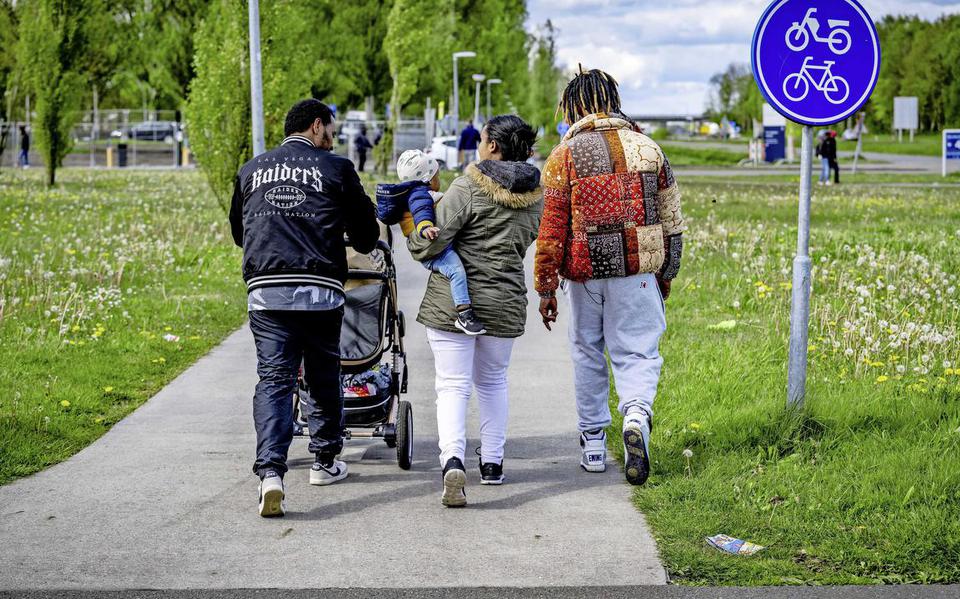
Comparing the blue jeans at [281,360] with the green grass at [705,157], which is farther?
A: the green grass at [705,157]

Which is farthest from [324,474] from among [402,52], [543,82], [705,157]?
[543,82]

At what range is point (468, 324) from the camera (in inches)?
228

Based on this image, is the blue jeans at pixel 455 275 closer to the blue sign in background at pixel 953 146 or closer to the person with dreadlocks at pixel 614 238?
the person with dreadlocks at pixel 614 238

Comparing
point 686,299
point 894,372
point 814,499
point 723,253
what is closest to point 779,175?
point 723,253

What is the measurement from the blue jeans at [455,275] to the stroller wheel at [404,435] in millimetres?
829

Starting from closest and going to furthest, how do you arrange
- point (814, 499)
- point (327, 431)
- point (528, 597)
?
point (528, 597), point (814, 499), point (327, 431)

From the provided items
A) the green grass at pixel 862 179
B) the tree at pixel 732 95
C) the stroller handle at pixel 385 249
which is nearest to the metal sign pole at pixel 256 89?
the stroller handle at pixel 385 249

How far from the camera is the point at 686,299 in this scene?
12258 mm

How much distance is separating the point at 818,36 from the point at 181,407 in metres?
4.45

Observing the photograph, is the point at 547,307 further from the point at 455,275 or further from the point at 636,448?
the point at 636,448

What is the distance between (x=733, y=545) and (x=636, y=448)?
99 centimetres

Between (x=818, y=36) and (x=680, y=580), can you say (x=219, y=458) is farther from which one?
(x=818, y=36)

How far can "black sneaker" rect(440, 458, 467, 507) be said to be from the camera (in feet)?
18.6

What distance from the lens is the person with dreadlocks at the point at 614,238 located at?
19.7 feet
